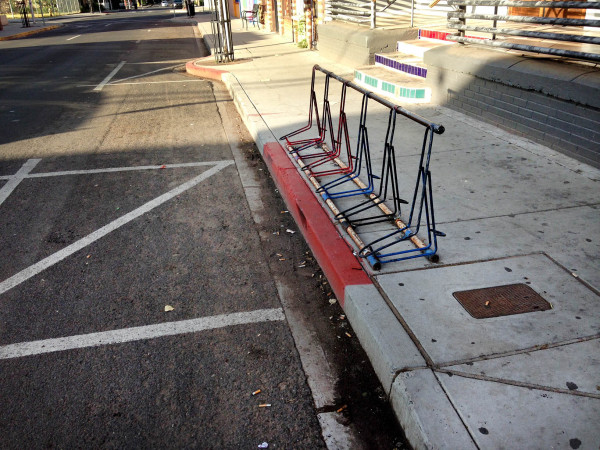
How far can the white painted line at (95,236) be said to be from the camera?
4.39m

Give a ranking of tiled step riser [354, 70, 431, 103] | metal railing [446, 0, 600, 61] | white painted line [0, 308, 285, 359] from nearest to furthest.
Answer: white painted line [0, 308, 285, 359], metal railing [446, 0, 600, 61], tiled step riser [354, 70, 431, 103]

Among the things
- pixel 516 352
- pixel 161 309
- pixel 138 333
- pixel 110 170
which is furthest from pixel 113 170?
pixel 516 352

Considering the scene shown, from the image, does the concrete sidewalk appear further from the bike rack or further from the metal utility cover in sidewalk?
the bike rack

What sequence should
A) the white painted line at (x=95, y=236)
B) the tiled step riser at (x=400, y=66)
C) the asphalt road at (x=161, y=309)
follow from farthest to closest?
the tiled step riser at (x=400, y=66) < the white painted line at (x=95, y=236) < the asphalt road at (x=161, y=309)

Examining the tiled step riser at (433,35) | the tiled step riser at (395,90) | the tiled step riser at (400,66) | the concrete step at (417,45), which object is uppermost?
the tiled step riser at (433,35)

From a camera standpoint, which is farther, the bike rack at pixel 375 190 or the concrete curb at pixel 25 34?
the concrete curb at pixel 25 34

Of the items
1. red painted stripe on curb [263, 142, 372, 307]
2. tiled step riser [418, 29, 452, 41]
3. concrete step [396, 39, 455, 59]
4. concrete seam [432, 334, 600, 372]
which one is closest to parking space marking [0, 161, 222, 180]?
red painted stripe on curb [263, 142, 372, 307]

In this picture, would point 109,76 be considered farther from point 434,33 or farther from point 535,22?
point 535,22

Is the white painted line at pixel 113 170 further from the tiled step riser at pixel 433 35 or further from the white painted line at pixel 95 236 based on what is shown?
the tiled step riser at pixel 433 35

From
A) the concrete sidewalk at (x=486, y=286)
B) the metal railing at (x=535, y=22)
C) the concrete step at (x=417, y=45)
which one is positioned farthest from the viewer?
the concrete step at (x=417, y=45)

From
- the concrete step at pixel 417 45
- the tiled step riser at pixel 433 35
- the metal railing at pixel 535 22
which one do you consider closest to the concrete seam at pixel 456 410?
the metal railing at pixel 535 22

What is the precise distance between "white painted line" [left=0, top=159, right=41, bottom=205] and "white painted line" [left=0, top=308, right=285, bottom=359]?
3.22 meters

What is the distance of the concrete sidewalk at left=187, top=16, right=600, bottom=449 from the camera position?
258 cm

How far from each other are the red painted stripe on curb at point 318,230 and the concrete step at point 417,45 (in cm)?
582
